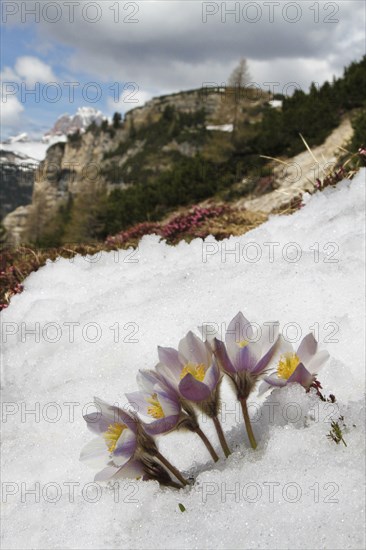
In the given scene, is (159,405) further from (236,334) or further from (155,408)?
(236,334)

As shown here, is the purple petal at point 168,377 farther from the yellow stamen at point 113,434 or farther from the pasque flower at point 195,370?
the yellow stamen at point 113,434

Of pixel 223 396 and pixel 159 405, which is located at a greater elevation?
pixel 159 405

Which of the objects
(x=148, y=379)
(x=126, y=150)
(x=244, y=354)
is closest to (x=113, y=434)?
(x=148, y=379)

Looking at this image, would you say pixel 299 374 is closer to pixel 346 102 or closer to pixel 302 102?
pixel 346 102

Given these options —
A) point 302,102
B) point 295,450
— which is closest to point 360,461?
point 295,450

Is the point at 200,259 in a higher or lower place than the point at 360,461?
higher

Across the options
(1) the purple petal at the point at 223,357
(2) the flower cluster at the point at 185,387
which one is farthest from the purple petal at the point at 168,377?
(1) the purple petal at the point at 223,357
